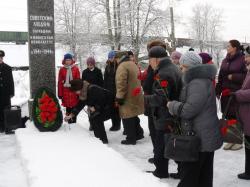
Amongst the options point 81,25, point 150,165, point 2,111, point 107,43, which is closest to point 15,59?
point 81,25

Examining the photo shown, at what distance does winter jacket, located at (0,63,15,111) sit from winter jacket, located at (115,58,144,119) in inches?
107

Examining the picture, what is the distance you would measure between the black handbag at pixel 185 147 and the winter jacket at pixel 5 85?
5.33m

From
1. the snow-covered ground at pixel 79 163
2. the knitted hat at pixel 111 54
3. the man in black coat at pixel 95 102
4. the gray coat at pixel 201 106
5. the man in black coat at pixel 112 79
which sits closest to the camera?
the gray coat at pixel 201 106

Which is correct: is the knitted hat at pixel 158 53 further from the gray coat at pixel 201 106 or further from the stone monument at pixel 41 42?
the stone monument at pixel 41 42

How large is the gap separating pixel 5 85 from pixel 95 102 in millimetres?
2666

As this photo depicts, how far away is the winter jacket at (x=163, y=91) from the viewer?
447 cm

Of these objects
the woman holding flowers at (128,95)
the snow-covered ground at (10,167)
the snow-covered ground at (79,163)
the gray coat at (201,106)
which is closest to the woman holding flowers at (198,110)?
the gray coat at (201,106)

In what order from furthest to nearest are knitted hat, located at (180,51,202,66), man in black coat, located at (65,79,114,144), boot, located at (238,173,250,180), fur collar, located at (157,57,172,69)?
man in black coat, located at (65,79,114,144) → boot, located at (238,173,250,180) → fur collar, located at (157,57,172,69) → knitted hat, located at (180,51,202,66)

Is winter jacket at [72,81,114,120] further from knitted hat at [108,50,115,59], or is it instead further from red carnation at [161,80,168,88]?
red carnation at [161,80,168,88]

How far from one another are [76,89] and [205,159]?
2.86 metres

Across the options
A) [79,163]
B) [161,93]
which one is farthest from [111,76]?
[161,93]

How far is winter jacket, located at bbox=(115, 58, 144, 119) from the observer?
21.4 ft

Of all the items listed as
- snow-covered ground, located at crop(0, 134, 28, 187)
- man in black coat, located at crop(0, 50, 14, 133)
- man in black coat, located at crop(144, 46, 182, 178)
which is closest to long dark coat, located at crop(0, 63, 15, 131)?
man in black coat, located at crop(0, 50, 14, 133)

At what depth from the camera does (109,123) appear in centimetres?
888
